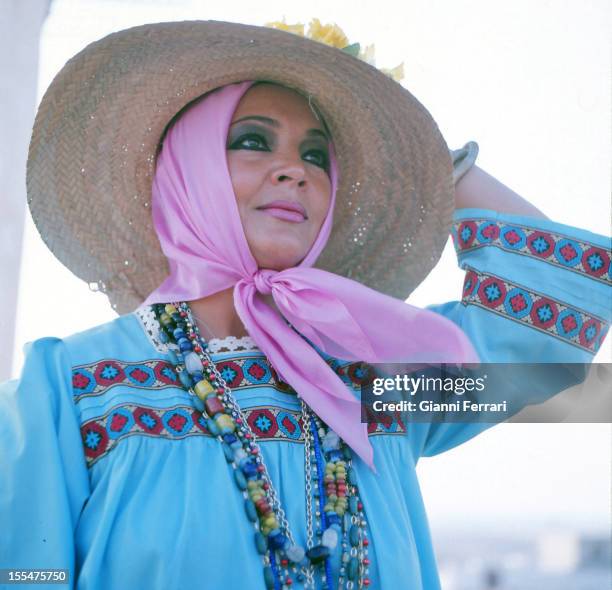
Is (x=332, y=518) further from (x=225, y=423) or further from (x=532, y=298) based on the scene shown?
(x=532, y=298)

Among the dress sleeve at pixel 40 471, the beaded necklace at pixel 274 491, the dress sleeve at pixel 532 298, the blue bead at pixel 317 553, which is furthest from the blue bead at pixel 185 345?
the dress sleeve at pixel 532 298

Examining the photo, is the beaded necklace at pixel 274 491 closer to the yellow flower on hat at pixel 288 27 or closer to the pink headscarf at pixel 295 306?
the pink headscarf at pixel 295 306

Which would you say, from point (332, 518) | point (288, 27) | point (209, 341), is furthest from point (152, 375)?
point (288, 27)

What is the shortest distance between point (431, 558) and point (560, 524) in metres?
1.53

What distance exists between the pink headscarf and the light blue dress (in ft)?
0.19

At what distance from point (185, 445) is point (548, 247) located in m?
0.92

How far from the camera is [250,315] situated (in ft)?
5.46

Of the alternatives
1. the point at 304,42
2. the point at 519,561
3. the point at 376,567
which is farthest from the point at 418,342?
the point at 519,561

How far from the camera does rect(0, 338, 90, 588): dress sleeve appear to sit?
127cm

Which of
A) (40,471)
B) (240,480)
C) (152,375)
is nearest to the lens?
(40,471)

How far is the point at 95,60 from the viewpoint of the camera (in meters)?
1.83

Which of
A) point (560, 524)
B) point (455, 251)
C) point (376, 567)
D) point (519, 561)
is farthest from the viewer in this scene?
point (519, 561)

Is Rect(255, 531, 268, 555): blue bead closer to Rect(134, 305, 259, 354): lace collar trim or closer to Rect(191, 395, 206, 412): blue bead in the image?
Rect(191, 395, 206, 412): blue bead

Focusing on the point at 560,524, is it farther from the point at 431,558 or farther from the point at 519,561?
the point at 431,558
